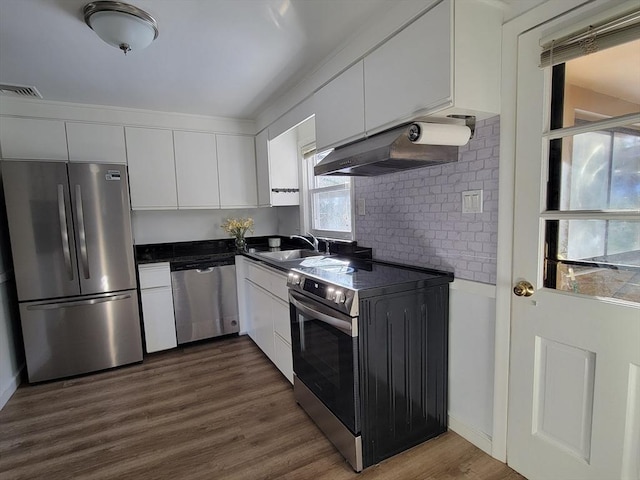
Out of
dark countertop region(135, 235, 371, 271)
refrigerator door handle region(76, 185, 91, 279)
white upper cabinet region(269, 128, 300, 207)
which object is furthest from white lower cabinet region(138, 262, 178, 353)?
white upper cabinet region(269, 128, 300, 207)

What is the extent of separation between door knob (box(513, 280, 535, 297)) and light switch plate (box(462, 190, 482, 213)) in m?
0.40

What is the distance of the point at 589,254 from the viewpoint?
1313 millimetres

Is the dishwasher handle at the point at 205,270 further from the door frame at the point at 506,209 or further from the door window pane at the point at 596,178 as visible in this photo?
the door window pane at the point at 596,178

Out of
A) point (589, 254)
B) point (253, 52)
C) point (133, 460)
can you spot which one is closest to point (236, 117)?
point (253, 52)

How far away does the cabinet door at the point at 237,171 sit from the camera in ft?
12.0

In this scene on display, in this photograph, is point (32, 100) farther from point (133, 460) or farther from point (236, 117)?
point (133, 460)

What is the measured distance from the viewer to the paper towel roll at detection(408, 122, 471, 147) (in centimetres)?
151

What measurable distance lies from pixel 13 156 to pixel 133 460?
2.73 m

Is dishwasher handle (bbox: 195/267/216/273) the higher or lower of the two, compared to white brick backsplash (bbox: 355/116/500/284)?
lower

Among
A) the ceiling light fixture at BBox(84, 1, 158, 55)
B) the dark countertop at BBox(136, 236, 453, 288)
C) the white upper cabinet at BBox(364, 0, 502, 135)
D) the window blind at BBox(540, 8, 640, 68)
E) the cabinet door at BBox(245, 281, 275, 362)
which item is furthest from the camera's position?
the cabinet door at BBox(245, 281, 275, 362)

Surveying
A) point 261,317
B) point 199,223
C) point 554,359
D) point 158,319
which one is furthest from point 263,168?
point 554,359

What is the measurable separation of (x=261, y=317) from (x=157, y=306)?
1.05m

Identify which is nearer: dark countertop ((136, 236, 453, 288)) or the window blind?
the window blind

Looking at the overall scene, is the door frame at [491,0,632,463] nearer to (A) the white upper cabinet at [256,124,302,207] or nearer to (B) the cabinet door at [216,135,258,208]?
(A) the white upper cabinet at [256,124,302,207]
